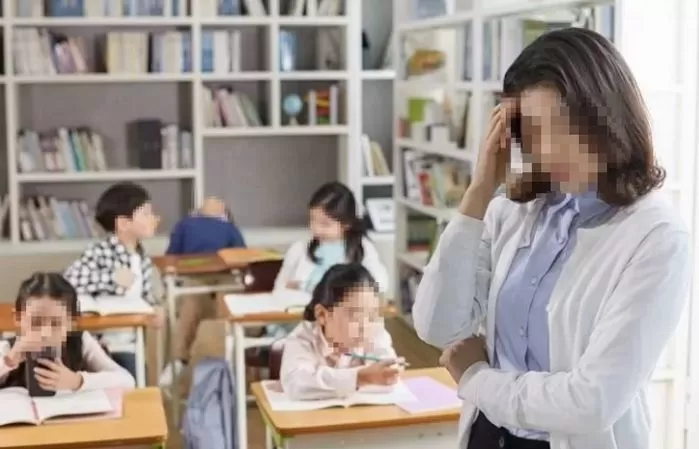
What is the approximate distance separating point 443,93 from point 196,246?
5.64 feet

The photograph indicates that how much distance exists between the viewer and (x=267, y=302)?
14.2 feet

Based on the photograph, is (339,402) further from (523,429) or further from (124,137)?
(124,137)

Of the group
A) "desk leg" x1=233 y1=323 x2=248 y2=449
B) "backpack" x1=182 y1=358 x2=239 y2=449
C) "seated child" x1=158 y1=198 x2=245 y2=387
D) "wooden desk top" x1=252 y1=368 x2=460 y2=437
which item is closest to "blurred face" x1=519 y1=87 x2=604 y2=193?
"wooden desk top" x1=252 y1=368 x2=460 y2=437

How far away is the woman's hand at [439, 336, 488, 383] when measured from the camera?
5.36 ft

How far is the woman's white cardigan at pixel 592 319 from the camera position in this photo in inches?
55.3

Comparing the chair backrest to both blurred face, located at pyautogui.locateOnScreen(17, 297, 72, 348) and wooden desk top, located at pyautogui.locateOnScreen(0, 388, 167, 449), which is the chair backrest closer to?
blurred face, located at pyautogui.locateOnScreen(17, 297, 72, 348)

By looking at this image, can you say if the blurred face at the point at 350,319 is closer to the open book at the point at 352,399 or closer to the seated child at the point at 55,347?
the open book at the point at 352,399

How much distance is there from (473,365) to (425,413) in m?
1.10

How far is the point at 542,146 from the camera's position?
4.63 ft

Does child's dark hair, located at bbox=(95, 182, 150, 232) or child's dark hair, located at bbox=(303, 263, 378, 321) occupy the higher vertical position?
child's dark hair, located at bbox=(95, 182, 150, 232)

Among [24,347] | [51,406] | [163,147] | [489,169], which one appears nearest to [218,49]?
[163,147]

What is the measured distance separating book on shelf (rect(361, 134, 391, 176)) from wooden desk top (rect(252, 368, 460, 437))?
4.60 m

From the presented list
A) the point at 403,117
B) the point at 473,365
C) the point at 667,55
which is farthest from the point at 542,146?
the point at 403,117

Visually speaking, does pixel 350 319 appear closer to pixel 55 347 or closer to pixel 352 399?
pixel 352 399
